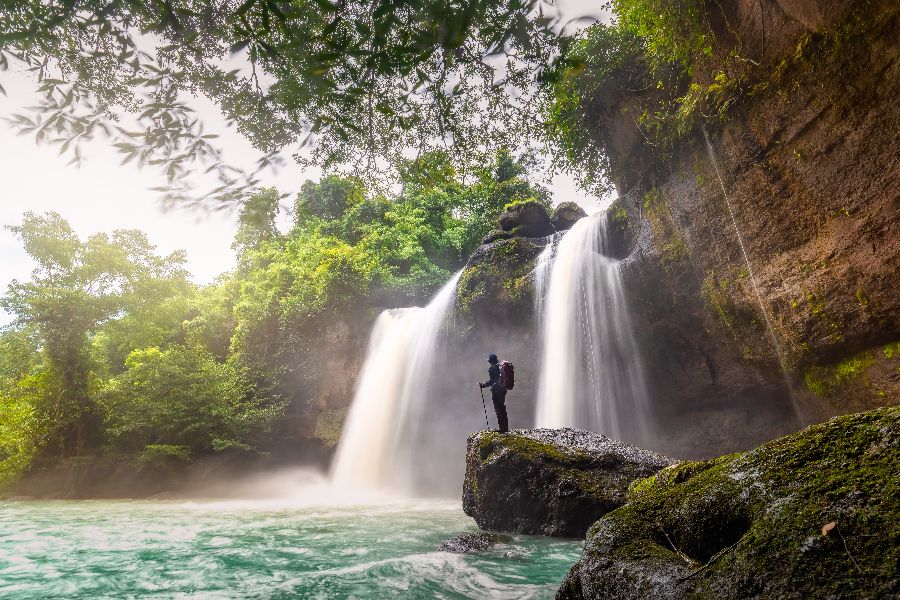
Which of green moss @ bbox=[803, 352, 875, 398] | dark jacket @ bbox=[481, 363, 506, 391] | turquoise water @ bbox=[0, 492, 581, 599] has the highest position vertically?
green moss @ bbox=[803, 352, 875, 398]

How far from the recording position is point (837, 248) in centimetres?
742

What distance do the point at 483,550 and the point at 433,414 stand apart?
11.4m

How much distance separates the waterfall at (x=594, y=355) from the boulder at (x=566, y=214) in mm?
4983

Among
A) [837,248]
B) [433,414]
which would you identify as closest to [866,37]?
[837,248]

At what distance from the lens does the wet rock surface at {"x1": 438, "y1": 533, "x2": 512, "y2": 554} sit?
5.60m

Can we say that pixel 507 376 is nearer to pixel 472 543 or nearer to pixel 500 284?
pixel 472 543

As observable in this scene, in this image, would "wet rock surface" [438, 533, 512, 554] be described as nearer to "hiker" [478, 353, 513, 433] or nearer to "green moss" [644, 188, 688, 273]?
"hiker" [478, 353, 513, 433]

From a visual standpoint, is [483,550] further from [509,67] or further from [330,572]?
[509,67]

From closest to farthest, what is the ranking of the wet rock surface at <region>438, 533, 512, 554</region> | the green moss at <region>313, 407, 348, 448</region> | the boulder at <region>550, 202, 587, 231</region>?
1. the wet rock surface at <region>438, 533, 512, 554</region>
2. the boulder at <region>550, 202, 587, 231</region>
3. the green moss at <region>313, 407, 348, 448</region>

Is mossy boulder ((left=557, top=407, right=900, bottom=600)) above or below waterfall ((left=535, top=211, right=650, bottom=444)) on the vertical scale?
below

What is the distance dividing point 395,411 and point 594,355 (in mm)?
7915

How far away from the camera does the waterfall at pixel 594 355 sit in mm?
12086

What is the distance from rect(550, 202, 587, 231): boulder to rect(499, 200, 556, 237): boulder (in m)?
1.32

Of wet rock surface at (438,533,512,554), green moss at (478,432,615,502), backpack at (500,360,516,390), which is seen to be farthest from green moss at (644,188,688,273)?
wet rock surface at (438,533,512,554)
